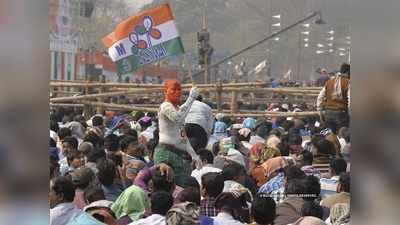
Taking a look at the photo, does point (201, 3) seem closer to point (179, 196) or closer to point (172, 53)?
point (172, 53)

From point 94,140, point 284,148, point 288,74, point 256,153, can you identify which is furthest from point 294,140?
point 288,74

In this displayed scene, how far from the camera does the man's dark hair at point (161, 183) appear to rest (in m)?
4.58

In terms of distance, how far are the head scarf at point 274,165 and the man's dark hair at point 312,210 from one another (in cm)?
147

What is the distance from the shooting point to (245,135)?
7.79 metres

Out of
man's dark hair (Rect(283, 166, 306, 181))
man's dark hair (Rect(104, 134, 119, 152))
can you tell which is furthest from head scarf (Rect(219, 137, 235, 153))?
man's dark hair (Rect(283, 166, 306, 181))

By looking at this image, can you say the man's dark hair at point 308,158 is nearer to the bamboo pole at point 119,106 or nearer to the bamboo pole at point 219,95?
the bamboo pole at point 219,95

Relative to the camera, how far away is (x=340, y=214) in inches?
149

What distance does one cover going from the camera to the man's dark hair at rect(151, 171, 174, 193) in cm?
458

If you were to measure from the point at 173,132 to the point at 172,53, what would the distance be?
306 cm

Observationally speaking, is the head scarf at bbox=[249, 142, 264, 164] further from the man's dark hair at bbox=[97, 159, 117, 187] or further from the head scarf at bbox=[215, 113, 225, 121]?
the head scarf at bbox=[215, 113, 225, 121]

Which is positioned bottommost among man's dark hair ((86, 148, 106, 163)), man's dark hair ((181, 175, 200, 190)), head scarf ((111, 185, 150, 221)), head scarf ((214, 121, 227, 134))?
head scarf ((111, 185, 150, 221))

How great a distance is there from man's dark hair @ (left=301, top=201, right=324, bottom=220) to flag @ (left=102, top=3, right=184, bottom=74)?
4.16 m
